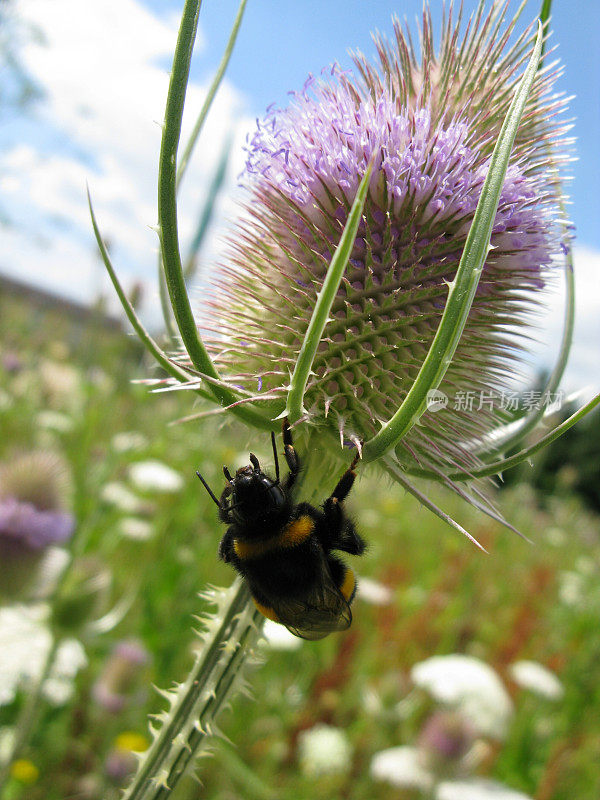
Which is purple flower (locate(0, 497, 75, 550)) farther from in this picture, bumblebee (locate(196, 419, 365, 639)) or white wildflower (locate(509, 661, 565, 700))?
white wildflower (locate(509, 661, 565, 700))

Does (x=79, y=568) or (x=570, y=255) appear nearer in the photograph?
(x=570, y=255)

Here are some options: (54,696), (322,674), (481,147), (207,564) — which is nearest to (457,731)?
(322,674)

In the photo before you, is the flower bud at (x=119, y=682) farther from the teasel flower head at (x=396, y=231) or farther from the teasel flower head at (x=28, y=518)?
the teasel flower head at (x=396, y=231)

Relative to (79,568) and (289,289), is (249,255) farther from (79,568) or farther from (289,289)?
(79,568)

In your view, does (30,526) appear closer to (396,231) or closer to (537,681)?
(396,231)


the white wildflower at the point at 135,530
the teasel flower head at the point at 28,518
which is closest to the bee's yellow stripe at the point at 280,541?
the teasel flower head at the point at 28,518
